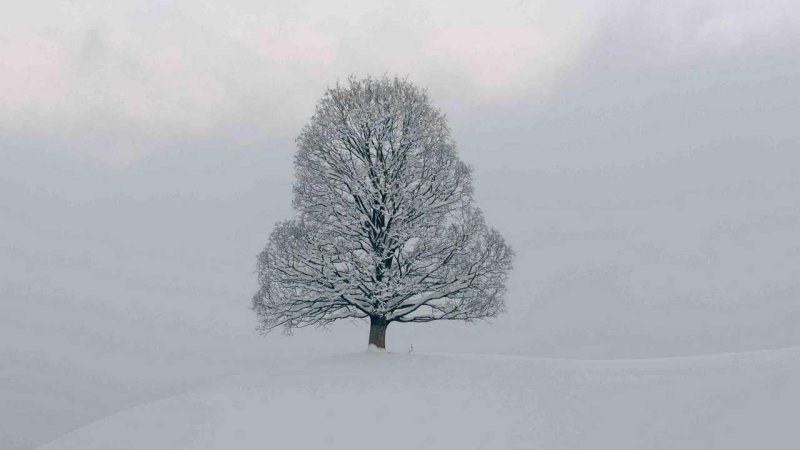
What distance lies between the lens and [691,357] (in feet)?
77.3

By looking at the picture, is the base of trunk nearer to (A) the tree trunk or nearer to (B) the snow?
(A) the tree trunk

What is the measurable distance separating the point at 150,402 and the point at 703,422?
53.7 ft

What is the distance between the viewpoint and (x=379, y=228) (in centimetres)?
2489

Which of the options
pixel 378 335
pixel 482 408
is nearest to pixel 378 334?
pixel 378 335

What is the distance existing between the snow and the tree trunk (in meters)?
1.38

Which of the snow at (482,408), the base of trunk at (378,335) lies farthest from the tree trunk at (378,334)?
the snow at (482,408)

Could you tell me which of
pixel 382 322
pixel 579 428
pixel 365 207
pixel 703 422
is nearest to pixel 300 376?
pixel 382 322

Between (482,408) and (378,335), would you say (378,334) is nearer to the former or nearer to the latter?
(378,335)

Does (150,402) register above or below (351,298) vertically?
below

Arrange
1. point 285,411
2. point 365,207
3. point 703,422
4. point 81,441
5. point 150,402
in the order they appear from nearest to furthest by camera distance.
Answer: point 703,422
point 285,411
point 81,441
point 150,402
point 365,207

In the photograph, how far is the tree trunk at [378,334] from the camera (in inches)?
995

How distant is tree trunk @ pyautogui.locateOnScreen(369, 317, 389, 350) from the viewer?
25266mm

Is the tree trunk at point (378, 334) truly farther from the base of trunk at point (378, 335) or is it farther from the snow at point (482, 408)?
the snow at point (482, 408)

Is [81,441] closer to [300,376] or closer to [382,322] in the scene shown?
[300,376]
